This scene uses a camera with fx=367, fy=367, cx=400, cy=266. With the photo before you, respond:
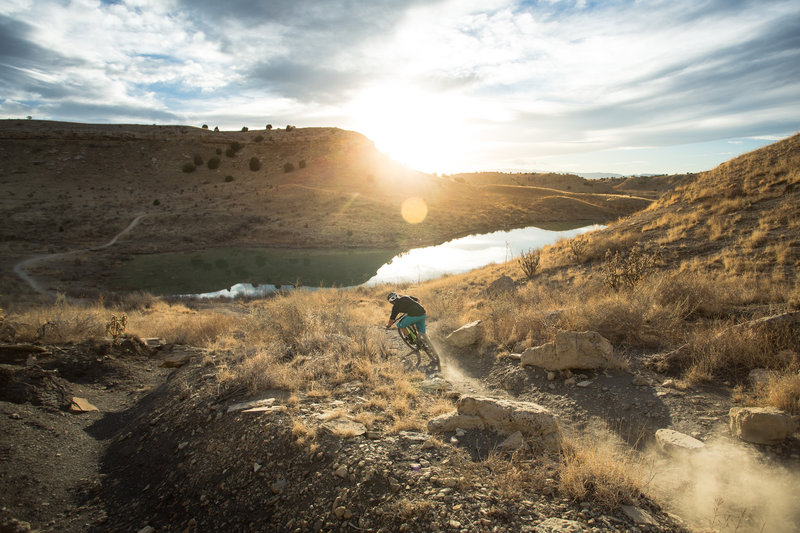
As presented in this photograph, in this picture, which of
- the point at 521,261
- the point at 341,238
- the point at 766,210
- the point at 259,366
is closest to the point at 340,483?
the point at 259,366

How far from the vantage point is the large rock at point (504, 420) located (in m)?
4.57

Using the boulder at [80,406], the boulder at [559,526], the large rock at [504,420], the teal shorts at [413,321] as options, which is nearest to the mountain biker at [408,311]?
the teal shorts at [413,321]

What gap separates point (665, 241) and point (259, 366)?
1466cm

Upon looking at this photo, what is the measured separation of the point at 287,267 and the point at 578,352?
1109 inches

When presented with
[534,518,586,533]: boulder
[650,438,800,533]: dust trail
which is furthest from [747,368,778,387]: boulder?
[534,518,586,533]: boulder

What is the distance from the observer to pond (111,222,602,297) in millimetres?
26484

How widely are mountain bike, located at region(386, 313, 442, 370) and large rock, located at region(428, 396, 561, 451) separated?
130 inches

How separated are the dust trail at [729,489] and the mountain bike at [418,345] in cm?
503

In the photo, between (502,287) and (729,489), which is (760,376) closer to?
(729,489)

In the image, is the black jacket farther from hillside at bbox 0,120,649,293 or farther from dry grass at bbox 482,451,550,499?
hillside at bbox 0,120,649,293

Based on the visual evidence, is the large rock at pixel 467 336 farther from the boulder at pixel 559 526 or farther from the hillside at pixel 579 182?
the hillside at pixel 579 182

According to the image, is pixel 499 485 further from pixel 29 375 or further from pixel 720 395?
pixel 29 375

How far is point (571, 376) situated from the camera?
6.20m

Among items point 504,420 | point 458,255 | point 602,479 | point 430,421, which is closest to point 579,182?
point 458,255
